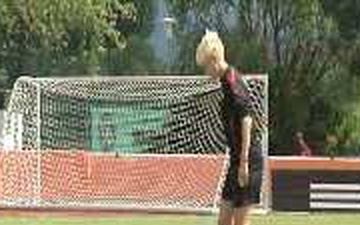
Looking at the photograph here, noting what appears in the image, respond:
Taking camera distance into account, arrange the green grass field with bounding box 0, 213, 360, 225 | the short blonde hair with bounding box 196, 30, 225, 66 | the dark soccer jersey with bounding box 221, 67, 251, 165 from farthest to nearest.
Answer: the green grass field with bounding box 0, 213, 360, 225 < the dark soccer jersey with bounding box 221, 67, 251, 165 < the short blonde hair with bounding box 196, 30, 225, 66

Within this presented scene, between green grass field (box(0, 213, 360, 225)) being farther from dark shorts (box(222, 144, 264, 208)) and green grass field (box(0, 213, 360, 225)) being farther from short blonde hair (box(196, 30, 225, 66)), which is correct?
short blonde hair (box(196, 30, 225, 66))

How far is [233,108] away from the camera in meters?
10.2

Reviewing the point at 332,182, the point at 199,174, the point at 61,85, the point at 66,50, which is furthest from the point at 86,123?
the point at 66,50

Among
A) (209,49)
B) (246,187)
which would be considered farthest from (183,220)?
(209,49)

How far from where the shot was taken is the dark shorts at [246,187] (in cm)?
1022

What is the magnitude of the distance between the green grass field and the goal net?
1.33 meters

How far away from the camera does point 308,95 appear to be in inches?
1657

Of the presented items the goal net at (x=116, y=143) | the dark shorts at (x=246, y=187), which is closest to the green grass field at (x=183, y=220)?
the goal net at (x=116, y=143)

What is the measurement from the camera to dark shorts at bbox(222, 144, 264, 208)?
10.2 m

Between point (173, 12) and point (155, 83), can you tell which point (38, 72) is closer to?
point (173, 12)

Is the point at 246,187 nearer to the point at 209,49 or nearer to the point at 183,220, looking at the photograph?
the point at 209,49

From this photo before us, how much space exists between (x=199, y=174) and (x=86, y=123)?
10.1ft

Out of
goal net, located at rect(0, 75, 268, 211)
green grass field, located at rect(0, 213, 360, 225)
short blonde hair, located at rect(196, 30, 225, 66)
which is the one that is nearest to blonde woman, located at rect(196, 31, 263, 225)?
short blonde hair, located at rect(196, 30, 225, 66)

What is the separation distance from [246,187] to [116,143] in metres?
16.7
